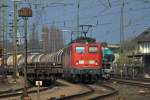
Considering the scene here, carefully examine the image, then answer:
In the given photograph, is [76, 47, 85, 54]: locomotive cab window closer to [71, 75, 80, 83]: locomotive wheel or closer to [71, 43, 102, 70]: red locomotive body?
[71, 43, 102, 70]: red locomotive body

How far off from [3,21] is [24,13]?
22.8 meters

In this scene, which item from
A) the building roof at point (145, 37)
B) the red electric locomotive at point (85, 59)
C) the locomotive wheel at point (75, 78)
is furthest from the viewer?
the building roof at point (145, 37)

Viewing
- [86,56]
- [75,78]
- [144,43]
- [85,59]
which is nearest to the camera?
[85,59]

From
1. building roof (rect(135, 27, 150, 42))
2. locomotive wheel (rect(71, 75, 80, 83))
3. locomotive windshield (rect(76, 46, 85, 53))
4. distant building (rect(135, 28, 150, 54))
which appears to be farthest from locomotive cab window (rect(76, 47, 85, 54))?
Result: building roof (rect(135, 27, 150, 42))

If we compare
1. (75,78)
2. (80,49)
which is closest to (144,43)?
(75,78)

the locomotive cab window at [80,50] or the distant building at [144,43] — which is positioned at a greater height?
the distant building at [144,43]

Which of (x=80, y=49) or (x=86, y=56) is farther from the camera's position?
(x=80, y=49)

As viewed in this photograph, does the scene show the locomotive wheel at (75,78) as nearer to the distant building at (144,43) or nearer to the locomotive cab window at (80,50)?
the locomotive cab window at (80,50)

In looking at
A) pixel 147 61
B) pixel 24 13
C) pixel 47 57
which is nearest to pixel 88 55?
pixel 47 57

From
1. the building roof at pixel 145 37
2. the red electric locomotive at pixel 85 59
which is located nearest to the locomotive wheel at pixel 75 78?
the red electric locomotive at pixel 85 59

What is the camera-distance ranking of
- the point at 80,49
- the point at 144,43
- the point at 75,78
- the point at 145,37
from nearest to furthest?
the point at 80,49
the point at 75,78
the point at 144,43
the point at 145,37

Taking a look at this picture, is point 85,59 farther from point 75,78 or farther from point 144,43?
point 144,43

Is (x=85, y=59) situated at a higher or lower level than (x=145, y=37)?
lower

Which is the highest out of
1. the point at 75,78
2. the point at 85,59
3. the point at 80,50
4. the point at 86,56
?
the point at 80,50
